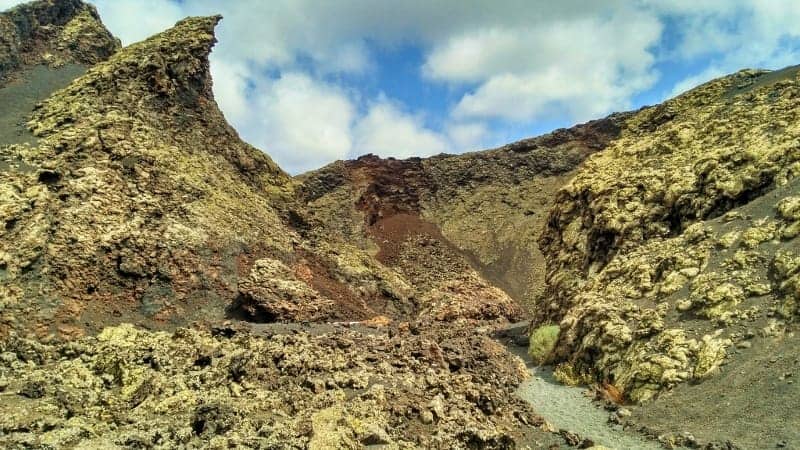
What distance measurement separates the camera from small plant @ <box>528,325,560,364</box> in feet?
59.5

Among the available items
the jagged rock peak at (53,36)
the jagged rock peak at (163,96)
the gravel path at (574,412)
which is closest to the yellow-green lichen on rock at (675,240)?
the gravel path at (574,412)

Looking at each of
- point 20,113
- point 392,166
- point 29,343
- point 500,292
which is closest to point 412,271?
point 500,292

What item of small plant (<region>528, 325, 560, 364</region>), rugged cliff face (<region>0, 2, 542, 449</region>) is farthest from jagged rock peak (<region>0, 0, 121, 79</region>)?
→ small plant (<region>528, 325, 560, 364</region>)

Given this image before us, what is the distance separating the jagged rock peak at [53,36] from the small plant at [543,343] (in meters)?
27.5

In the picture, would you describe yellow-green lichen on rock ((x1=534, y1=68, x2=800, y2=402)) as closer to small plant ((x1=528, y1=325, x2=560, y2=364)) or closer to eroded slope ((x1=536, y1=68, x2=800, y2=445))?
eroded slope ((x1=536, y1=68, x2=800, y2=445))

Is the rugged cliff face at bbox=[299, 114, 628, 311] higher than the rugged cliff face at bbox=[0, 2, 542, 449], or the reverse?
the rugged cliff face at bbox=[299, 114, 628, 311]

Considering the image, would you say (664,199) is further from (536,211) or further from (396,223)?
(396,223)

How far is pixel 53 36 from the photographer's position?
1079 inches

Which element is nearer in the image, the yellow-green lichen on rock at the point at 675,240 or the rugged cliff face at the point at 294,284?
the rugged cliff face at the point at 294,284

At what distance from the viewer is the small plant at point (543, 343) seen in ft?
59.5

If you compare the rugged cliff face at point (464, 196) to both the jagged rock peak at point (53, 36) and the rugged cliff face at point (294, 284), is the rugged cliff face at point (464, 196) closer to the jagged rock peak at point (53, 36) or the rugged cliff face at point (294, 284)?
the rugged cliff face at point (294, 284)

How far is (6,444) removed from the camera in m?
8.47

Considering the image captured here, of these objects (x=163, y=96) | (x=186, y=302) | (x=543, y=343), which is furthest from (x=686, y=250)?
(x=163, y=96)

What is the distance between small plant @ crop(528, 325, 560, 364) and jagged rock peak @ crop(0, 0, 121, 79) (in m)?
A: 27.5
